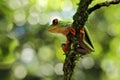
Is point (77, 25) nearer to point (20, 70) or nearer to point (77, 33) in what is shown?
point (77, 33)

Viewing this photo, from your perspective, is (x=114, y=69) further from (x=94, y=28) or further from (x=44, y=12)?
(x=44, y=12)

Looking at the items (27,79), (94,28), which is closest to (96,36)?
(94,28)

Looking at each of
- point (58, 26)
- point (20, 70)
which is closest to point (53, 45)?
point (20, 70)

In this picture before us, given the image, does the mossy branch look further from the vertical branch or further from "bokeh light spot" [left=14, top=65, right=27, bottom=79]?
"bokeh light spot" [left=14, top=65, right=27, bottom=79]

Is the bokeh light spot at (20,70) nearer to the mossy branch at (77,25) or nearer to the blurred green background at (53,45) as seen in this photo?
the blurred green background at (53,45)

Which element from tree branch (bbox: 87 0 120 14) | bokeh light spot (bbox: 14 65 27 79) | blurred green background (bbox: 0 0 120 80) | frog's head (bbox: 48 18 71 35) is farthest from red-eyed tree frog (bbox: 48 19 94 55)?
bokeh light spot (bbox: 14 65 27 79)

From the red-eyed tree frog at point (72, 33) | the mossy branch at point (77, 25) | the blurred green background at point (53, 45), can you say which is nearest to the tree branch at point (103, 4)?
the mossy branch at point (77, 25)
